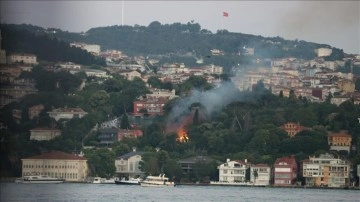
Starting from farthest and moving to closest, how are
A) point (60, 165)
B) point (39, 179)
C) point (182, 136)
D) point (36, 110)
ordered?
point (182, 136)
point (36, 110)
point (60, 165)
point (39, 179)

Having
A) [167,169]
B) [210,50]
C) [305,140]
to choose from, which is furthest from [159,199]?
[210,50]

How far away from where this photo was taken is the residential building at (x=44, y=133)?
28.2 meters

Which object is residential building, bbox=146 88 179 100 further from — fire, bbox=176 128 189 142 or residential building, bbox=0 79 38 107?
residential building, bbox=0 79 38 107

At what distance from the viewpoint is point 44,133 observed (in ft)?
94.7

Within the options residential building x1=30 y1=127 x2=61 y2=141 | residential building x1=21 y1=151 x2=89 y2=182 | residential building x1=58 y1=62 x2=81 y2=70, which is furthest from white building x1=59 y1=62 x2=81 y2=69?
residential building x1=21 y1=151 x2=89 y2=182

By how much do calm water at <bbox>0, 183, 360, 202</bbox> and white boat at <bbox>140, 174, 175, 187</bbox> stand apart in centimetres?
26

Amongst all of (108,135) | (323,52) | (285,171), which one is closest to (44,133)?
(108,135)

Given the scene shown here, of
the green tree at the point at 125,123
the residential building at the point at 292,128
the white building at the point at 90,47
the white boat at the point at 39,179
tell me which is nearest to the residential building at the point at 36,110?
the white boat at the point at 39,179

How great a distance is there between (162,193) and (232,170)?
3.58 m

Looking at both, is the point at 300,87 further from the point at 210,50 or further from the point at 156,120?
the point at 210,50

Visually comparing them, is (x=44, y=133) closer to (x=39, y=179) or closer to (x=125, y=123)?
(x=39, y=179)

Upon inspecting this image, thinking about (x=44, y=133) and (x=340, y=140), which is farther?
(x=340, y=140)

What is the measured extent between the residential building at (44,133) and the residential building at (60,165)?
0.43 metres

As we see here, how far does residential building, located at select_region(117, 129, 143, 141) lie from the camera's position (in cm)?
3105
